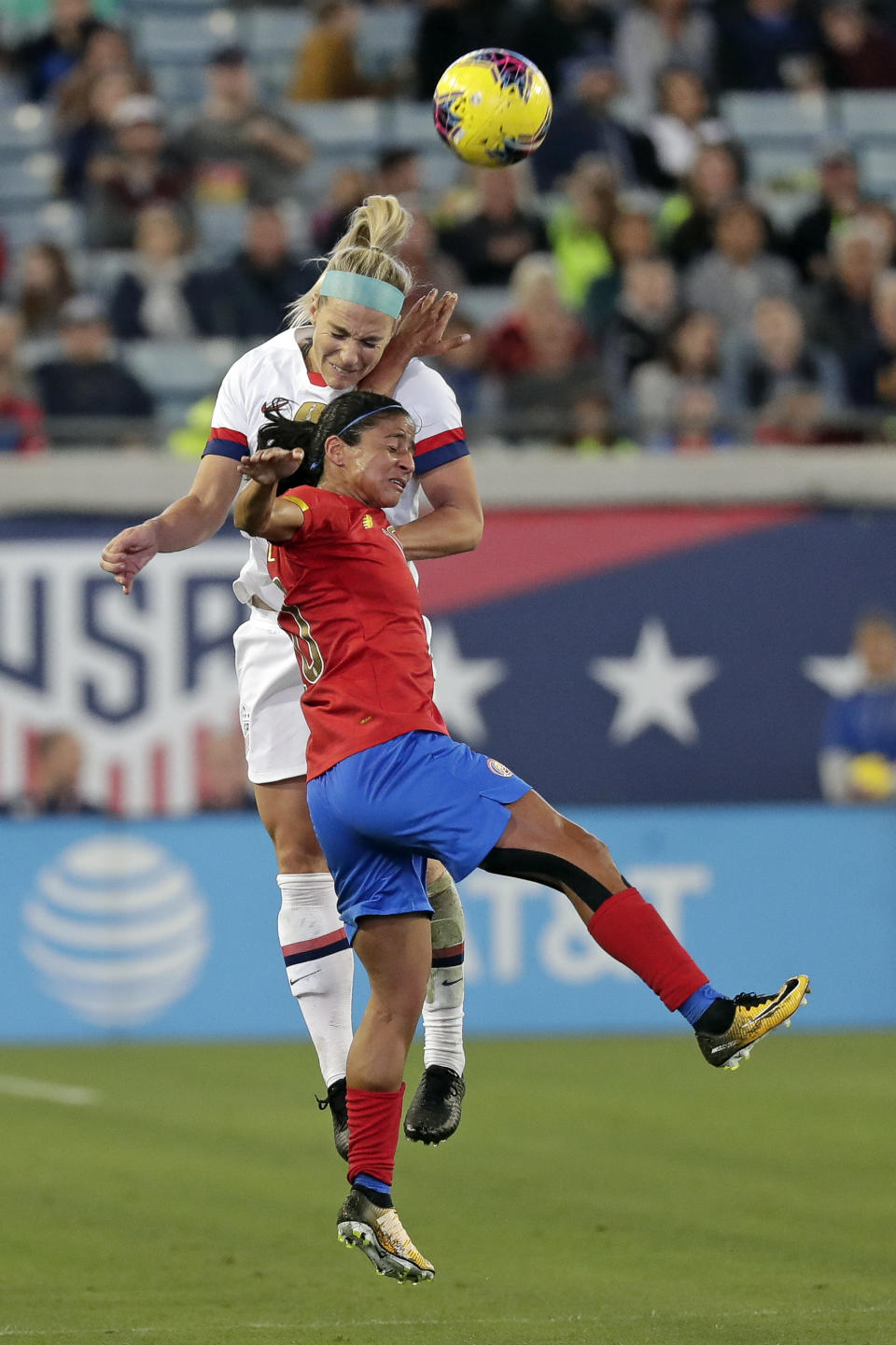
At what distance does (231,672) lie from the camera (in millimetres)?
14281

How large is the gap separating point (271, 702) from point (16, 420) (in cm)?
755

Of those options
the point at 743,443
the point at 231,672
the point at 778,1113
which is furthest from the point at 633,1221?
the point at 743,443

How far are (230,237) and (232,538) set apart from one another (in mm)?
2461

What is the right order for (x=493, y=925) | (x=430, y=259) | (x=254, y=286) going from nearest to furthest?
(x=493, y=925)
(x=254, y=286)
(x=430, y=259)

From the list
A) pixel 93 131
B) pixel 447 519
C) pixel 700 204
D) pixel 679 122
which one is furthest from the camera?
pixel 679 122

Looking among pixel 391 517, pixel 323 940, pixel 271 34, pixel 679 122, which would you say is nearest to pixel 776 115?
pixel 679 122

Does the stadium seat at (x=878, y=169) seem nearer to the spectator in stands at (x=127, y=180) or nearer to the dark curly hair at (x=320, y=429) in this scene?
the spectator in stands at (x=127, y=180)

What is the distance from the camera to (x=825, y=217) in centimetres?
1579

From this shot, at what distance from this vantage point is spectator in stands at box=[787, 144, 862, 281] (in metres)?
15.7

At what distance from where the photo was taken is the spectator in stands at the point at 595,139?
15828 mm

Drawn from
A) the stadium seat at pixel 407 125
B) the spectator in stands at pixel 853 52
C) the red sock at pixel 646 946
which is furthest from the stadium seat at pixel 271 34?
the red sock at pixel 646 946

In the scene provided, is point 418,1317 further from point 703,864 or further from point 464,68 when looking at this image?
point 703,864

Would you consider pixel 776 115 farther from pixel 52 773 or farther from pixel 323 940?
pixel 323 940

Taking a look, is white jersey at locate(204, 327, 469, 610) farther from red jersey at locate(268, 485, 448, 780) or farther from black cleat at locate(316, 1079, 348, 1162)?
black cleat at locate(316, 1079, 348, 1162)
